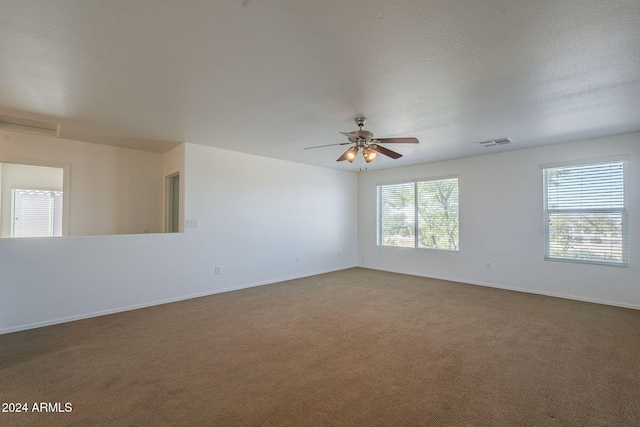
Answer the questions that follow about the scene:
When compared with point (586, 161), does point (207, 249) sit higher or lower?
lower

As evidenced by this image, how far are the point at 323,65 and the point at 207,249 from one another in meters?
3.66

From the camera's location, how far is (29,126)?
3.81 m

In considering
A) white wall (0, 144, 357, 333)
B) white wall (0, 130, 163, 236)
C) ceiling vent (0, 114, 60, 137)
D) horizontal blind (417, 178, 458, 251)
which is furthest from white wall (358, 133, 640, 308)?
ceiling vent (0, 114, 60, 137)

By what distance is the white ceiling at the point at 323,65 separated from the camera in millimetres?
1683

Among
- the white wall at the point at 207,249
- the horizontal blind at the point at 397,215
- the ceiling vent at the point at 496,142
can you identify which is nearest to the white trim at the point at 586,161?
the ceiling vent at the point at 496,142

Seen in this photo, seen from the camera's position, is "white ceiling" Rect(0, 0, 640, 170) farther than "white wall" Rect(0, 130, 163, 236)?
No

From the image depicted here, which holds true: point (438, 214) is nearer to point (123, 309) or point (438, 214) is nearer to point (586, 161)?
point (586, 161)

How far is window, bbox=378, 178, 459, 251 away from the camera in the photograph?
589 cm

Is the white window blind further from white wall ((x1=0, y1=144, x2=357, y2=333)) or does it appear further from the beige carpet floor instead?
the beige carpet floor

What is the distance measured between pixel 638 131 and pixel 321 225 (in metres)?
5.37

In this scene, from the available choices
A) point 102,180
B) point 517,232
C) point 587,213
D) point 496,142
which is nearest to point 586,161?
point 587,213

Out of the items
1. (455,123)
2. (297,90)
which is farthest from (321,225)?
(297,90)

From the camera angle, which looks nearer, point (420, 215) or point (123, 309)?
point (123, 309)

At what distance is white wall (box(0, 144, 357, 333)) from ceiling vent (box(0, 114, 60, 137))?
5.06 feet
